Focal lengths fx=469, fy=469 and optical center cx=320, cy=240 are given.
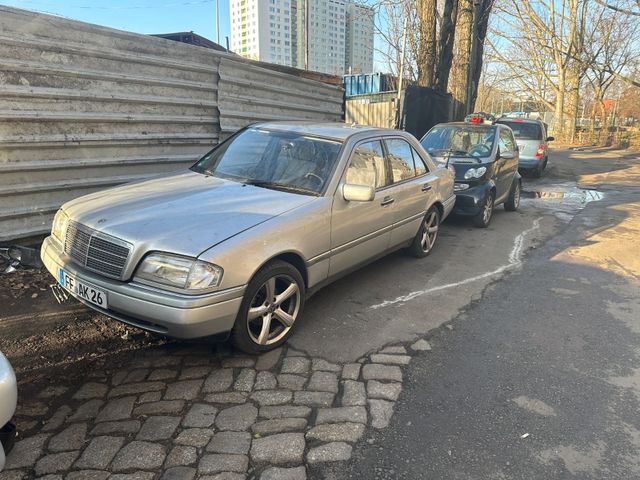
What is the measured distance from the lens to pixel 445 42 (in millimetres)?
Result: 12969

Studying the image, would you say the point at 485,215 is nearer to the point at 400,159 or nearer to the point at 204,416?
the point at 400,159

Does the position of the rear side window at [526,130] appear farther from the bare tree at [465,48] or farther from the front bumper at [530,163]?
the bare tree at [465,48]

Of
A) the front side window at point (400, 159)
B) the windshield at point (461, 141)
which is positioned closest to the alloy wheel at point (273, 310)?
the front side window at point (400, 159)

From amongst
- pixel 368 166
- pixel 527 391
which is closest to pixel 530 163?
pixel 368 166

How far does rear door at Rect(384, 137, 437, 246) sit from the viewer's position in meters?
4.98

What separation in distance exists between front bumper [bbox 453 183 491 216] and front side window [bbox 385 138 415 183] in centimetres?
235

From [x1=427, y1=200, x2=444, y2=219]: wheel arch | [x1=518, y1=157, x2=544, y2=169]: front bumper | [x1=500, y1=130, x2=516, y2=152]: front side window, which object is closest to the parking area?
[x1=427, y1=200, x2=444, y2=219]: wheel arch

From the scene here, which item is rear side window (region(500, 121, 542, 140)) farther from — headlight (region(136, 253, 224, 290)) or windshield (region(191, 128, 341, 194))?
headlight (region(136, 253, 224, 290))

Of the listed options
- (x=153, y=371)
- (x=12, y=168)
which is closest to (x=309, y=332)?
(x=153, y=371)

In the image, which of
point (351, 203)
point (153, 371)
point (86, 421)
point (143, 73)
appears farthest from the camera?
point (143, 73)

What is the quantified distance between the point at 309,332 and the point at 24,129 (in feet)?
12.1

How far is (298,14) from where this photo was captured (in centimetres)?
3700

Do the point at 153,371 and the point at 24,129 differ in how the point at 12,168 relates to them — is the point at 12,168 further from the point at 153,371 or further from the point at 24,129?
the point at 153,371

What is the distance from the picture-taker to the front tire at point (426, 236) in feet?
19.0
